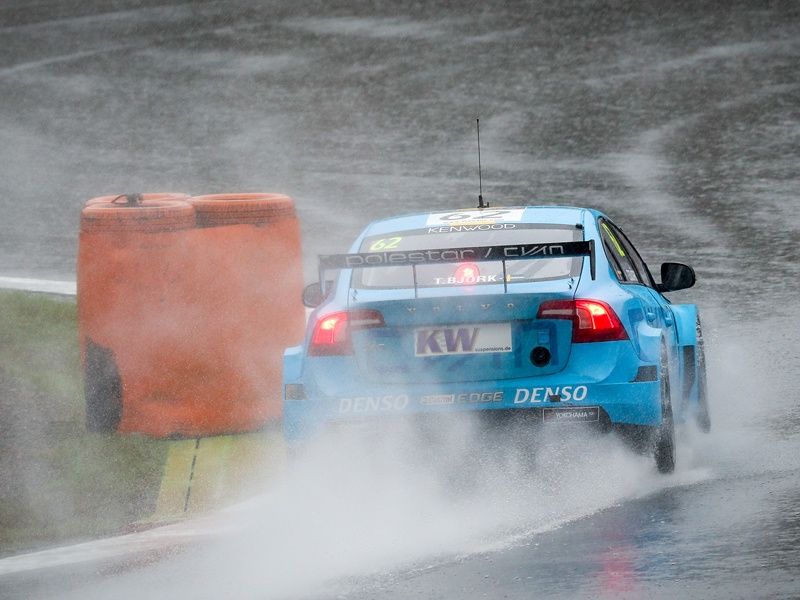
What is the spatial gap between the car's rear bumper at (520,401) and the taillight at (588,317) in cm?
22

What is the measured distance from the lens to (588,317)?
26.9 ft

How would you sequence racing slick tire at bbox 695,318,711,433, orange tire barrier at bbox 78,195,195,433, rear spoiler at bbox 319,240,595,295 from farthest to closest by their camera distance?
orange tire barrier at bbox 78,195,195,433, racing slick tire at bbox 695,318,711,433, rear spoiler at bbox 319,240,595,295

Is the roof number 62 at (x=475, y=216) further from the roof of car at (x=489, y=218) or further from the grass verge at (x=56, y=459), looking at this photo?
the grass verge at (x=56, y=459)

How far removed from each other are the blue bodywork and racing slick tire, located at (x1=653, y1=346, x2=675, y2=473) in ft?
0.38

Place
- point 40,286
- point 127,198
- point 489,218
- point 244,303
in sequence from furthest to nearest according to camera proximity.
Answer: point 40,286 → point 127,198 → point 244,303 → point 489,218

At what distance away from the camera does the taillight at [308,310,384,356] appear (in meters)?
8.27

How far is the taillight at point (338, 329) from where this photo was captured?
8.27m

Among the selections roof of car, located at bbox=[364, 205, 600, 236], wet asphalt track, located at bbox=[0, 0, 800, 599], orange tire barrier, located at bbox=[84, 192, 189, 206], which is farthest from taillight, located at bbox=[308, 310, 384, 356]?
orange tire barrier, located at bbox=[84, 192, 189, 206]

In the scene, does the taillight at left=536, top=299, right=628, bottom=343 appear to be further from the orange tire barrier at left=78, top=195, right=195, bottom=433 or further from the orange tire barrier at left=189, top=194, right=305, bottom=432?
the orange tire barrier at left=78, top=195, right=195, bottom=433

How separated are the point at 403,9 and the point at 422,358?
23342 millimetres

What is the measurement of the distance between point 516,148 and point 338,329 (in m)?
13.0

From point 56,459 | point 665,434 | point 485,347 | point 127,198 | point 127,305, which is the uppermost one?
point 127,198

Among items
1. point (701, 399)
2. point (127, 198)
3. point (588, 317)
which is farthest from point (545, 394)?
point (127, 198)

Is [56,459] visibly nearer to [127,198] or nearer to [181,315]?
[181,315]
